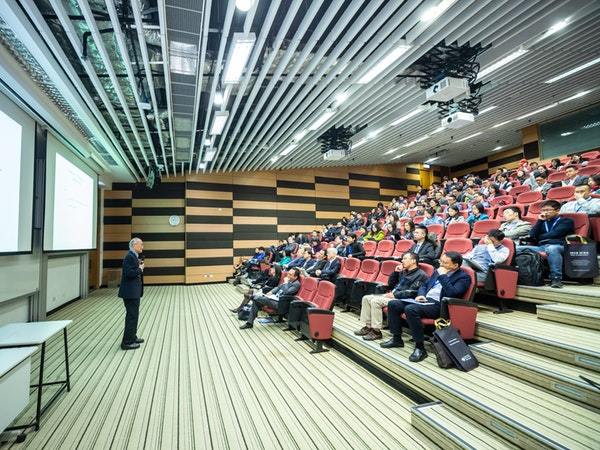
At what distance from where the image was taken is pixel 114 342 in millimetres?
4262

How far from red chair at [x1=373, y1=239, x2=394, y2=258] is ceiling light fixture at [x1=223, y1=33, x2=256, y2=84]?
3774 mm

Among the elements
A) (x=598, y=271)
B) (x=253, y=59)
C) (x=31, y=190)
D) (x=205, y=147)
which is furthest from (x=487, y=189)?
(x=31, y=190)

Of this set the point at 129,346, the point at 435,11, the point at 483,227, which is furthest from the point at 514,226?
the point at 129,346

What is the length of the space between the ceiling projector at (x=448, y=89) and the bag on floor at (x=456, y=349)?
390cm

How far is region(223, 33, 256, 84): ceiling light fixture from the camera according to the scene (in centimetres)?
355

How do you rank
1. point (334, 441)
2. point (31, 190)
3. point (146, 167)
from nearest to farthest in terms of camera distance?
point (334, 441), point (31, 190), point (146, 167)

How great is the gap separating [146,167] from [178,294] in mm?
3962

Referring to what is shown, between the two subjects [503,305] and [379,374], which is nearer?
[379,374]

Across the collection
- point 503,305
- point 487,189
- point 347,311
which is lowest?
point 347,311

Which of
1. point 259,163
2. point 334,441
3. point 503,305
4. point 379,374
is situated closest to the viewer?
point 334,441

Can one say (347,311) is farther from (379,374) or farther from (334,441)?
(334,441)

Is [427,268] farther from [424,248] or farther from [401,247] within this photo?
[401,247]

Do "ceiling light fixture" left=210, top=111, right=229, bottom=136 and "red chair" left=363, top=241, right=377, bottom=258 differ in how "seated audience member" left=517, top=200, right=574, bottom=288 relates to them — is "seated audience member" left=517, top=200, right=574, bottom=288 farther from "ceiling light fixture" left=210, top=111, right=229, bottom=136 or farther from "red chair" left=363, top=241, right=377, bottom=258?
Answer: "ceiling light fixture" left=210, top=111, right=229, bottom=136

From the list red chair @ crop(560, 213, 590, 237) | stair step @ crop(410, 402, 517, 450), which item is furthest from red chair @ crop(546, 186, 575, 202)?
stair step @ crop(410, 402, 517, 450)
